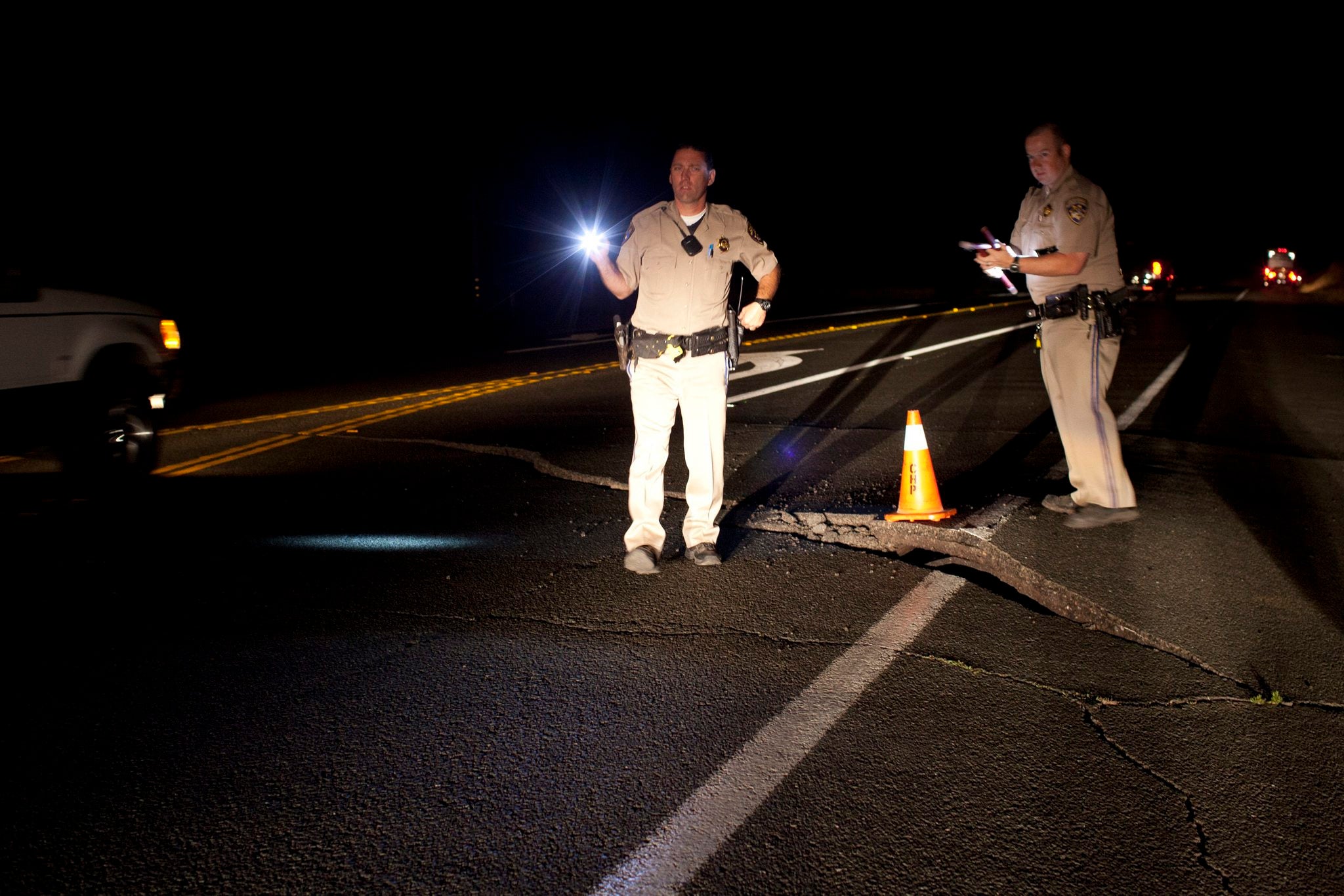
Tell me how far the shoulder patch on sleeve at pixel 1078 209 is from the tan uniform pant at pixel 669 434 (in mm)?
2127

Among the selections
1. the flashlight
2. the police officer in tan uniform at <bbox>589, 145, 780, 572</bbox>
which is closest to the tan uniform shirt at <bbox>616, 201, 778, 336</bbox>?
the police officer in tan uniform at <bbox>589, 145, 780, 572</bbox>

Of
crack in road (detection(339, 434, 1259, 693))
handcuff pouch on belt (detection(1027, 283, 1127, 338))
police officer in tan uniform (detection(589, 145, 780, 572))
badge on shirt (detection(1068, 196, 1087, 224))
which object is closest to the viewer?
crack in road (detection(339, 434, 1259, 693))

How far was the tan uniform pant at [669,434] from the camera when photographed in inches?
189

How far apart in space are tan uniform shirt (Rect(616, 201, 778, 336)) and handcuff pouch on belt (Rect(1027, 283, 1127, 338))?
1800 millimetres

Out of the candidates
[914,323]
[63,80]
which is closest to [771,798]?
[914,323]

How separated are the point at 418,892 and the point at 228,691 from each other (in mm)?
1579

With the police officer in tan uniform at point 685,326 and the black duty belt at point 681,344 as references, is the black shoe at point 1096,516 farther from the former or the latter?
the black duty belt at point 681,344

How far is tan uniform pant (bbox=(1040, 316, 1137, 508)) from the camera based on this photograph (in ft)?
17.4

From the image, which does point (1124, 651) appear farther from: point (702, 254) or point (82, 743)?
point (82, 743)

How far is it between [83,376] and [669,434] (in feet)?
16.4

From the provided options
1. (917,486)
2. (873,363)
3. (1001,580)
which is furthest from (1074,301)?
(873,363)

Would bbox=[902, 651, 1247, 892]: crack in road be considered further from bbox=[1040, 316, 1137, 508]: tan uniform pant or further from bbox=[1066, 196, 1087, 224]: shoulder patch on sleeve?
bbox=[1066, 196, 1087, 224]: shoulder patch on sleeve

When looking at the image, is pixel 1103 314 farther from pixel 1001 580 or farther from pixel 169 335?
pixel 169 335

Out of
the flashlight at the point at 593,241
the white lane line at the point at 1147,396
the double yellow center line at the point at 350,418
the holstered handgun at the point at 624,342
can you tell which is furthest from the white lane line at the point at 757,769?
the double yellow center line at the point at 350,418
